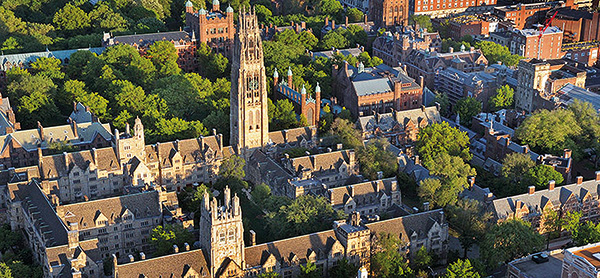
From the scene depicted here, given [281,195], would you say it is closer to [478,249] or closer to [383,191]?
[383,191]

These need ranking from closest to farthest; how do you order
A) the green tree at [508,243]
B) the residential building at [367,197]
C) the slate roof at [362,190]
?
the green tree at [508,243], the residential building at [367,197], the slate roof at [362,190]

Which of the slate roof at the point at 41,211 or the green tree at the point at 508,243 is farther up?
the slate roof at the point at 41,211

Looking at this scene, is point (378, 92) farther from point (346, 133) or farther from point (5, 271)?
point (5, 271)

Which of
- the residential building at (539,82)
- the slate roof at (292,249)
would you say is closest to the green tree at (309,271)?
the slate roof at (292,249)

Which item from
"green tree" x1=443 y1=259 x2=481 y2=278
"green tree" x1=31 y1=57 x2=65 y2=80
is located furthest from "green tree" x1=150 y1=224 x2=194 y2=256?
"green tree" x1=31 y1=57 x2=65 y2=80

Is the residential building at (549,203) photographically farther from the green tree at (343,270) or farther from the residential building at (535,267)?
the green tree at (343,270)

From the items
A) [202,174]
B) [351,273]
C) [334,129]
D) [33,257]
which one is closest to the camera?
[351,273]

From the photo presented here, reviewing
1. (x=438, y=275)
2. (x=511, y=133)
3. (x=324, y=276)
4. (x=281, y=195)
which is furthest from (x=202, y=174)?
(x=511, y=133)
